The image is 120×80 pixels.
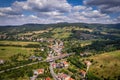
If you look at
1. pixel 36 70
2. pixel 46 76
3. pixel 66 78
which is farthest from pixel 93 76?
pixel 36 70

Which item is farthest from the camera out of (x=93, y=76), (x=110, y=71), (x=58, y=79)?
(x=110, y=71)

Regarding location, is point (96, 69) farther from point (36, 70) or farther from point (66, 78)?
point (36, 70)

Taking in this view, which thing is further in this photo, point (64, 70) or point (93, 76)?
point (64, 70)

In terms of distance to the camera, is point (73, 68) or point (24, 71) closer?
point (24, 71)

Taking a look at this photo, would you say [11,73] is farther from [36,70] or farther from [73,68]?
[73,68]

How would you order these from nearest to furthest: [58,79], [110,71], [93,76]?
[58,79], [93,76], [110,71]

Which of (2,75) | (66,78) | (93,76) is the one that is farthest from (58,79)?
(2,75)

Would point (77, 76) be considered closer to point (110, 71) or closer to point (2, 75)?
point (110, 71)
